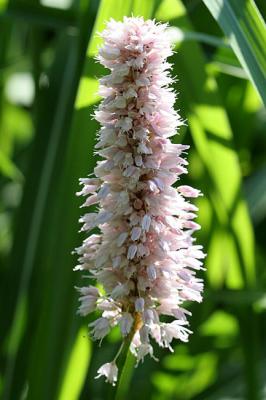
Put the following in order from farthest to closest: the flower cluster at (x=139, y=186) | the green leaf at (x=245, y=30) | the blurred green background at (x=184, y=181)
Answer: the blurred green background at (x=184, y=181) < the green leaf at (x=245, y=30) < the flower cluster at (x=139, y=186)

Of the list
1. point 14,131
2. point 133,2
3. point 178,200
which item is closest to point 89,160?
point 133,2

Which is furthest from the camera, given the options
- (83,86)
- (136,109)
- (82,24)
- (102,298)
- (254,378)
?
(254,378)

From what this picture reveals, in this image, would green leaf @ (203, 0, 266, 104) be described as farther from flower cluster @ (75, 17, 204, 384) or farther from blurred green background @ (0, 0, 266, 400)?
flower cluster @ (75, 17, 204, 384)

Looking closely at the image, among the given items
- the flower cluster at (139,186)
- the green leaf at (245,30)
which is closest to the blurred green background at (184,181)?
the green leaf at (245,30)

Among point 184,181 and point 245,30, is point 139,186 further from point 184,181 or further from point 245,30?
point 184,181

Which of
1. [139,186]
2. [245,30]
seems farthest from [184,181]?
[139,186]

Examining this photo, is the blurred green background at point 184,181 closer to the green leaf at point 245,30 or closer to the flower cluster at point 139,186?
the green leaf at point 245,30

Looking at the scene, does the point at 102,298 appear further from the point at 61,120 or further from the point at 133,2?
the point at 61,120

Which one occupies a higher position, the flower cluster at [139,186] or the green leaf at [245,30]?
the green leaf at [245,30]
